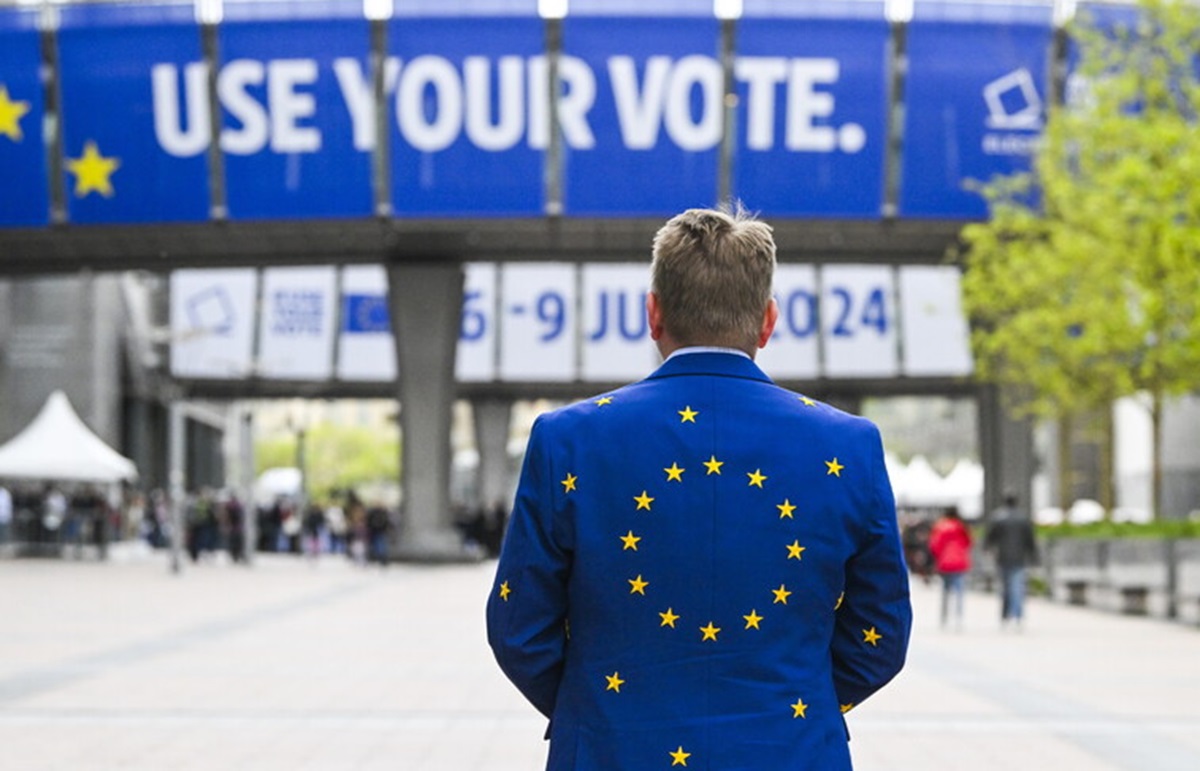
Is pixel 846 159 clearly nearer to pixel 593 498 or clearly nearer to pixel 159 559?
pixel 159 559

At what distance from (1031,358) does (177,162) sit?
1495 cm

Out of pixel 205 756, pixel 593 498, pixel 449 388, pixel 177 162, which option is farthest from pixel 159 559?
pixel 593 498

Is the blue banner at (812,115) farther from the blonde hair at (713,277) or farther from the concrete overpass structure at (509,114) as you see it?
the blonde hair at (713,277)

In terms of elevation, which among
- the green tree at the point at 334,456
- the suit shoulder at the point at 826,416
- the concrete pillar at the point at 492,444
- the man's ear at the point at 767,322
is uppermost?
the man's ear at the point at 767,322

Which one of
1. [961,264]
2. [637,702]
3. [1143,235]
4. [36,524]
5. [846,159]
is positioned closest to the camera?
[637,702]

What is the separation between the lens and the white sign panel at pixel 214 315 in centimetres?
5469

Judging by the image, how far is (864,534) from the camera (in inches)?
145

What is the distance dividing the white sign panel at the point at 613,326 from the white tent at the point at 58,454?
48.7ft

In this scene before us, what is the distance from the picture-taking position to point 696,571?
3.58 metres

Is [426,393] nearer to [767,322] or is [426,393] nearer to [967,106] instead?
[967,106]

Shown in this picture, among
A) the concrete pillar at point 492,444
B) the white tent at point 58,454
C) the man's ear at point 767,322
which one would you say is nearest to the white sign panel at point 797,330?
the concrete pillar at point 492,444

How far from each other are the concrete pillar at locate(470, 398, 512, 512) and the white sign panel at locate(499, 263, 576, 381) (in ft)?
25.2

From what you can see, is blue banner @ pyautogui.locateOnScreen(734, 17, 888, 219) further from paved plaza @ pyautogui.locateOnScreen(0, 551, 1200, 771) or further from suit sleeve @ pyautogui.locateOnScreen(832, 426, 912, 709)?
suit sleeve @ pyautogui.locateOnScreen(832, 426, 912, 709)

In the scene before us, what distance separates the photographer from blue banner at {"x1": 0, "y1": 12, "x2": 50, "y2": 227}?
34.2 m
